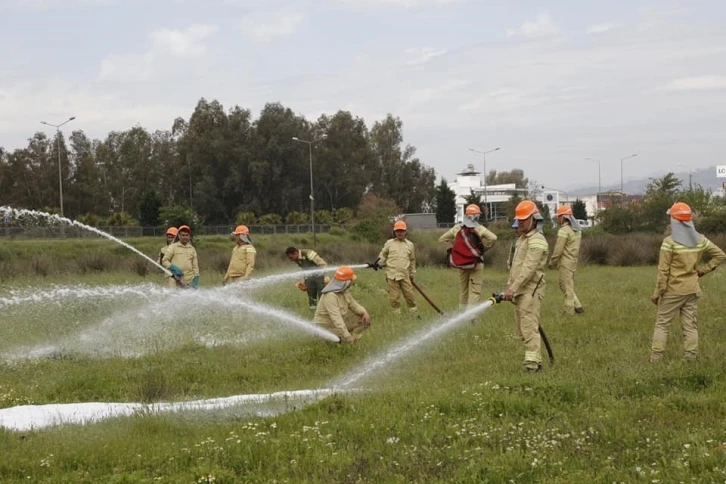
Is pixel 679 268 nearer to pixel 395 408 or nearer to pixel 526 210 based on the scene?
pixel 526 210

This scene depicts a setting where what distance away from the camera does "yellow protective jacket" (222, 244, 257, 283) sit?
1539 cm

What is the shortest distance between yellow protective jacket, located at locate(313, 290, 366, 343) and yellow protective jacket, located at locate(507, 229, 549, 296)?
264 cm

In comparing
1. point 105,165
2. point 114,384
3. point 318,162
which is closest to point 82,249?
point 114,384

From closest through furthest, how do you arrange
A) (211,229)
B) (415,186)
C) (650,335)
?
(650,335) → (211,229) → (415,186)

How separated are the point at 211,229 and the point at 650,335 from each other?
176ft

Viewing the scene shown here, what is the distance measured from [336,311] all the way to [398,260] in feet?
14.5

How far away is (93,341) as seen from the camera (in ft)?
46.1

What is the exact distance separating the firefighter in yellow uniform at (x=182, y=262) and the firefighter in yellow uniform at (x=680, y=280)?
8659 millimetres

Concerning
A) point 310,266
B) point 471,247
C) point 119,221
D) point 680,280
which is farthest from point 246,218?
point 680,280

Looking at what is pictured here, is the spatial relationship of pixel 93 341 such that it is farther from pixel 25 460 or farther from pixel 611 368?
pixel 611 368

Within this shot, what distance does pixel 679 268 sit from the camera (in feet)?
31.7

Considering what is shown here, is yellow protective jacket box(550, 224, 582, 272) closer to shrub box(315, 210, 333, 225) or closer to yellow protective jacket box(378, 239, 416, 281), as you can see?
yellow protective jacket box(378, 239, 416, 281)

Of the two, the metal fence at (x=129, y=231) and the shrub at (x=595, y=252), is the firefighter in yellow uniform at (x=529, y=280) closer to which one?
the shrub at (x=595, y=252)

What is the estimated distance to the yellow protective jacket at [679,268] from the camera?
31.6 feet
